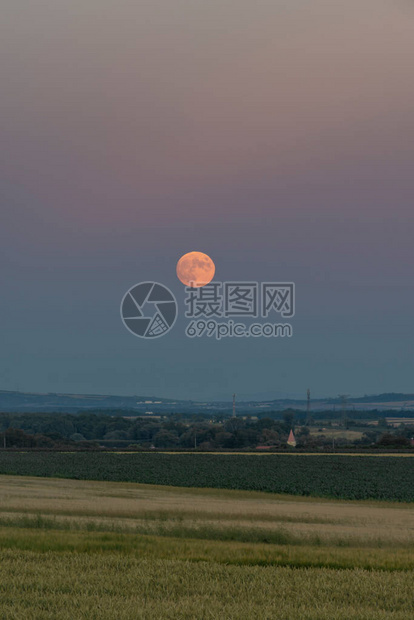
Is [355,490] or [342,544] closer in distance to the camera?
[342,544]

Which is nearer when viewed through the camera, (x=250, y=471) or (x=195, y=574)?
(x=195, y=574)

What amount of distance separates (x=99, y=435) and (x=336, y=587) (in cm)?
18935

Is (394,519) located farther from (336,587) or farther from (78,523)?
(336,587)

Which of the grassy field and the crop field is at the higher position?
the grassy field

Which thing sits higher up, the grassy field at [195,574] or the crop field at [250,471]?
the grassy field at [195,574]

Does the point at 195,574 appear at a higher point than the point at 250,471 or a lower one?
higher

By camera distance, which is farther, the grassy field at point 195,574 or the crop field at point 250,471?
the crop field at point 250,471

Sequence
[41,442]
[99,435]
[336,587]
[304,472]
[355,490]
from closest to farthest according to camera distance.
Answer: [336,587]
[355,490]
[304,472]
[41,442]
[99,435]

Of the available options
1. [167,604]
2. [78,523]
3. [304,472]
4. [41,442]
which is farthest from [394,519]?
[41,442]

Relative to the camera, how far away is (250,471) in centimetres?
6650

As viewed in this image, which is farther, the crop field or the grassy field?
the crop field

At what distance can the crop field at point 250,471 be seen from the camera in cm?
5234

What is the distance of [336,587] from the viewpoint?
1111cm

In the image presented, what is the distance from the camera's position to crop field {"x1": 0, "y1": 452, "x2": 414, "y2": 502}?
52.3m
